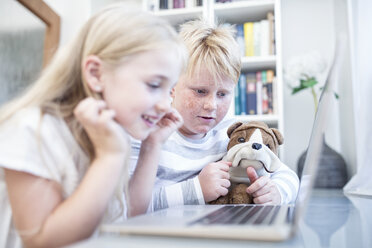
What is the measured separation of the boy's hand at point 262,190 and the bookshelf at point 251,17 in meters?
1.29

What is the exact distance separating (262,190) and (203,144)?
0.25m

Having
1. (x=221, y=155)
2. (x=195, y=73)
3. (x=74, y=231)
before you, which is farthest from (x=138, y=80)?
(x=221, y=155)

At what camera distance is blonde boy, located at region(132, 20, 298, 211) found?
Answer: 871mm

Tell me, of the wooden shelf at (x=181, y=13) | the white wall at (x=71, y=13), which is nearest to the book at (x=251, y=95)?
the wooden shelf at (x=181, y=13)

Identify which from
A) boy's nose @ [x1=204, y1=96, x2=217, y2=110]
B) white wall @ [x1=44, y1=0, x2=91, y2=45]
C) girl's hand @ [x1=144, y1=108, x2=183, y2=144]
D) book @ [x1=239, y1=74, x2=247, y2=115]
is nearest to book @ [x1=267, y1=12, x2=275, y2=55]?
book @ [x1=239, y1=74, x2=247, y2=115]

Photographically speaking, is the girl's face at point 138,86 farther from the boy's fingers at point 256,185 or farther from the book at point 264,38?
the book at point 264,38

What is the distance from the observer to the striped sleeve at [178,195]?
34.0 inches

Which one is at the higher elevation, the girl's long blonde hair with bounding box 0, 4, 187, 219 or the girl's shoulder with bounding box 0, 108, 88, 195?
the girl's long blonde hair with bounding box 0, 4, 187, 219

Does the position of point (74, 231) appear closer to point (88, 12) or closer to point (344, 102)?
point (88, 12)

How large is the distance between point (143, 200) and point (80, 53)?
12.5 inches

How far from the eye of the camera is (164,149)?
992 millimetres

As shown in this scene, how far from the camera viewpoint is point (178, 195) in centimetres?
87

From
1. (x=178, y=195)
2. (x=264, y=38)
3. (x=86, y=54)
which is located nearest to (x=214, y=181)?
(x=178, y=195)

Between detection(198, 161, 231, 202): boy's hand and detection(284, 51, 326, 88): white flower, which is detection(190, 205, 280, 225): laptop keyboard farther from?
detection(284, 51, 326, 88): white flower
